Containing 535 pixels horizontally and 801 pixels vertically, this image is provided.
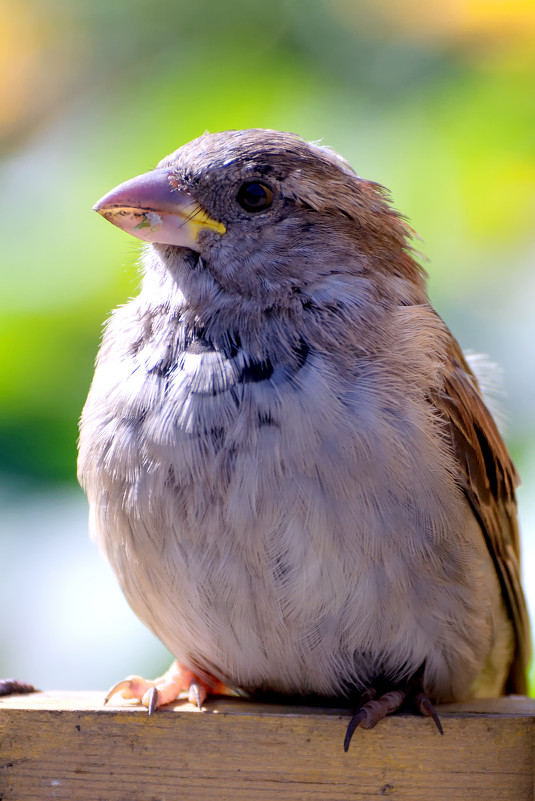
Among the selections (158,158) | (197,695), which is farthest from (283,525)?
(158,158)

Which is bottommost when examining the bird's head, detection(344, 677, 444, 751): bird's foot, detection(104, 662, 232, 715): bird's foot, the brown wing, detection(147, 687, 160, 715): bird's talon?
detection(104, 662, 232, 715): bird's foot

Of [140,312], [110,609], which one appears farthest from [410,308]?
[110,609]

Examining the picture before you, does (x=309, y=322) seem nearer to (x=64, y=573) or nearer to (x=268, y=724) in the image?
(x=268, y=724)

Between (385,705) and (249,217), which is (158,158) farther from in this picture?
(385,705)

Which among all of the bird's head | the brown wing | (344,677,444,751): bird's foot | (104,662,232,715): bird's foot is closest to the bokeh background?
the brown wing

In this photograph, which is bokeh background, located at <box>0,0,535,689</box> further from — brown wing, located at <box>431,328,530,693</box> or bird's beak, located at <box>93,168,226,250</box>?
bird's beak, located at <box>93,168,226,250</box>
